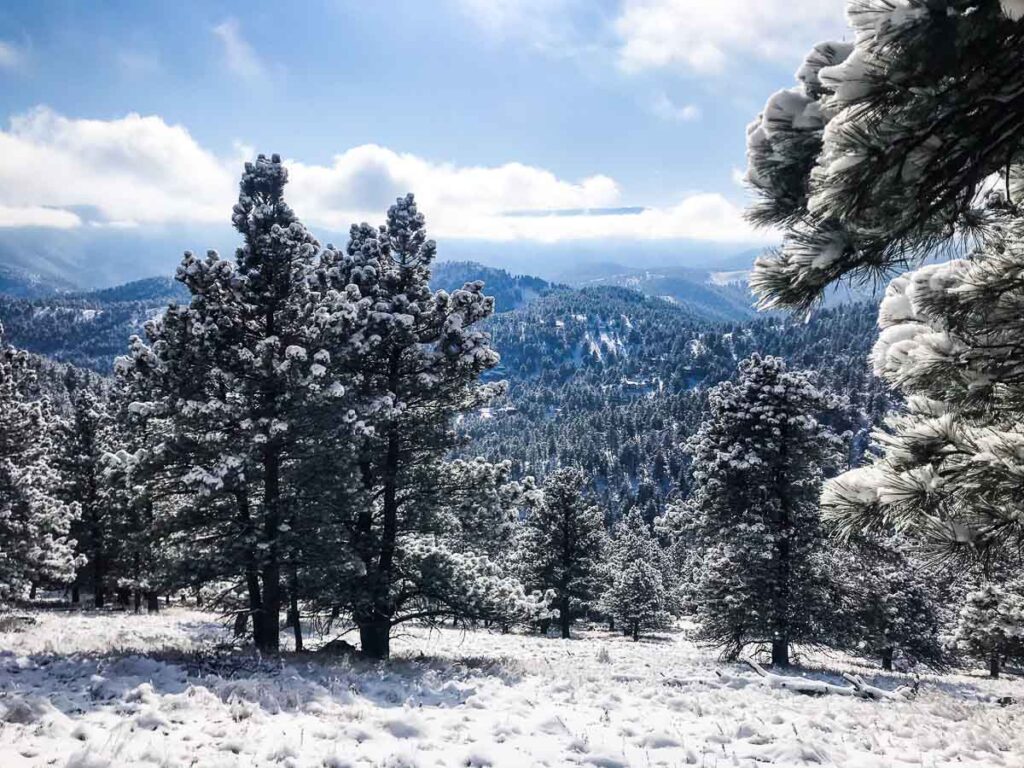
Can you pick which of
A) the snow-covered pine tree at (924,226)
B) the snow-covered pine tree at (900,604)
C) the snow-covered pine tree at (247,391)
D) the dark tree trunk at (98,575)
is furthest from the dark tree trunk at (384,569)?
the dark tree trunk at (98,575)

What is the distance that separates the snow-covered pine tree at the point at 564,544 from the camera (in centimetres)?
3538

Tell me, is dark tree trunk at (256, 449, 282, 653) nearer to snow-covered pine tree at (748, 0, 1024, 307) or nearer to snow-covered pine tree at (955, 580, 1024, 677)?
snow-covered pine tree at (748, 0, 1024, 307)

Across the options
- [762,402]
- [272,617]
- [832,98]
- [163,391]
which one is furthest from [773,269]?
[762,402]

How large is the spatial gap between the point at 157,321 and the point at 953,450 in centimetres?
1421

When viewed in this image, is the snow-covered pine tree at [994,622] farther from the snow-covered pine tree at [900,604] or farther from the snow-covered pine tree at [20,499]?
the snow-covered pine tree at [20,499]

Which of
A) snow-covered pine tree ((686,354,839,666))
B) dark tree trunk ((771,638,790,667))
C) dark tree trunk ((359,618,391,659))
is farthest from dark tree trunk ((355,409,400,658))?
dark tree trunk ((771,638,790,667))

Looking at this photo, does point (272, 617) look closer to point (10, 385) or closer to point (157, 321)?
point (157, 321)

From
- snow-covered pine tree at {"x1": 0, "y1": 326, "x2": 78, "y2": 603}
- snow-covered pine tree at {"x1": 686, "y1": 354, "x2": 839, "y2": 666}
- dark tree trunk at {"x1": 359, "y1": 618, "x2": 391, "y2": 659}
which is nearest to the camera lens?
dark tree trunk at {"x1": 359, "y1": 618, "x2": 391, "y2": 659}

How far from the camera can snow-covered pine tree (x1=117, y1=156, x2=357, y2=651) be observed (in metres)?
12.5

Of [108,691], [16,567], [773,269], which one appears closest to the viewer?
[773,269]

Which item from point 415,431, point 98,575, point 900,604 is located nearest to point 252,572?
point 415,431

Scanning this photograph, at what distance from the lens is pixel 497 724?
28.5 feet

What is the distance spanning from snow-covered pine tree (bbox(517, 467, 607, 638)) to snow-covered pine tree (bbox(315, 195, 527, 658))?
67.7ft

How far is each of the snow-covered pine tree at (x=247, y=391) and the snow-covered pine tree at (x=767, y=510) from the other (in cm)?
1355
